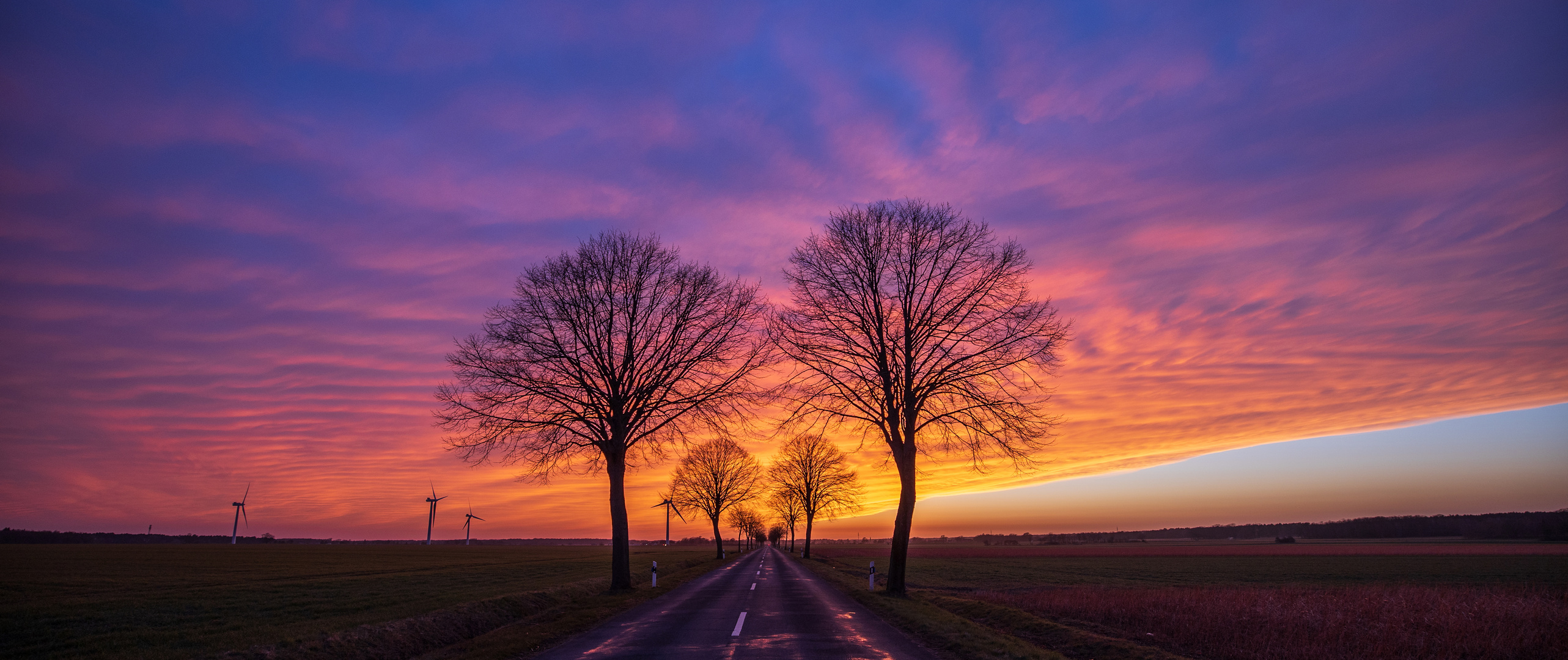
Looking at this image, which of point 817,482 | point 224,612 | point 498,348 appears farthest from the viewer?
point 817,482

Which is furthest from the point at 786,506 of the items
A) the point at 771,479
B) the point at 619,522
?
the point at 619,522

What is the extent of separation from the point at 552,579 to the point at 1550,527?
457 ft

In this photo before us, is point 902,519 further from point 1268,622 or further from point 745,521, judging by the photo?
point 745,521

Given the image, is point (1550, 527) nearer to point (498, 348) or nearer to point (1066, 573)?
point (1066, 573)

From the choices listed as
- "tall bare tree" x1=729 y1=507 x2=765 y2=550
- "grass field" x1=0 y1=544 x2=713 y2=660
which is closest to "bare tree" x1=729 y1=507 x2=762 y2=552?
"tall bare tree" x1=729 y1=507 x2=765 y2=550

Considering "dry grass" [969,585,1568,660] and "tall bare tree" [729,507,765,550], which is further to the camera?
"tall bare tree" [729,507,765,550]

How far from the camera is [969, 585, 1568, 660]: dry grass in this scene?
36.9 ft

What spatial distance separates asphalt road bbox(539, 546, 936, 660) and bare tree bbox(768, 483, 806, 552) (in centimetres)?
5044

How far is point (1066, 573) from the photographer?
53906 mm

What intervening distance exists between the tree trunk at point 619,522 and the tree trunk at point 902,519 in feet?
28.0

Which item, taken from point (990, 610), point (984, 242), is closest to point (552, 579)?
point (990, 610)

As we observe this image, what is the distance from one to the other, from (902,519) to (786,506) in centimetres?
6399

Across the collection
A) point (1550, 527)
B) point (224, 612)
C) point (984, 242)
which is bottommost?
point (1550, 527)

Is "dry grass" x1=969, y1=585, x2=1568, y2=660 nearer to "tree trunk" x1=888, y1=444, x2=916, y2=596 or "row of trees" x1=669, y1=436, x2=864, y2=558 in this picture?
"tree trunk" x1=888, y1=444, x2=916, y2=596
